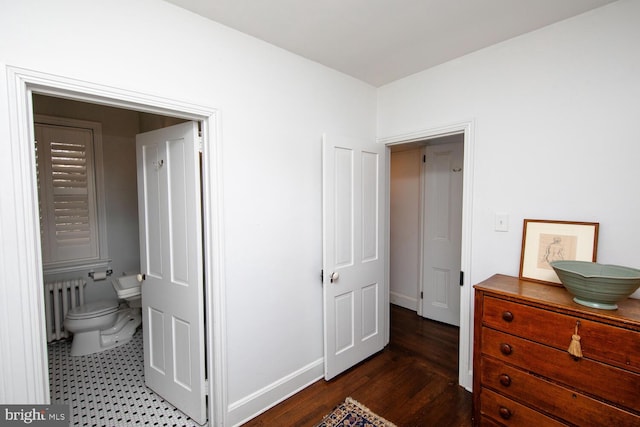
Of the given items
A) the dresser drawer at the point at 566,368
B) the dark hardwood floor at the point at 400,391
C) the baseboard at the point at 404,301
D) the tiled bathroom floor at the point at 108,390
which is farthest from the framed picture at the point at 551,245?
the tiled bathroom floor at the point at 108,390

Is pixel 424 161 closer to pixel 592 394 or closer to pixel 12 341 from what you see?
pixel 592 394

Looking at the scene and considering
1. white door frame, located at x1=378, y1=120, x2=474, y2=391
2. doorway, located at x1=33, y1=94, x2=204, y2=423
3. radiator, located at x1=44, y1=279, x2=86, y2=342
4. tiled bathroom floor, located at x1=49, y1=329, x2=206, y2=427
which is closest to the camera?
tiled bathroom floor, located at x1=49, y1=329, x2=206, y2=427

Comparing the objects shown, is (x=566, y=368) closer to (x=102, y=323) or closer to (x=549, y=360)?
(x=549, y=360)

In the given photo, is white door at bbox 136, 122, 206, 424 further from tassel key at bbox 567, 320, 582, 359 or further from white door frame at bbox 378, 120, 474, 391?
tassel key at bbox 567, 320, 582, 359

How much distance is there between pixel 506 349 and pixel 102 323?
3386 millimetres

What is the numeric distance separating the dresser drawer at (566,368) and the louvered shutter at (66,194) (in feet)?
12.5

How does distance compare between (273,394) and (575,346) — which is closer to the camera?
(575,346)

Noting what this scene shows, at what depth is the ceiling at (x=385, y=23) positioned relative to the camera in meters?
1.57

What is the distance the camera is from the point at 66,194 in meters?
2.98

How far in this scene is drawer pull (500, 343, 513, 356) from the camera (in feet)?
5.28

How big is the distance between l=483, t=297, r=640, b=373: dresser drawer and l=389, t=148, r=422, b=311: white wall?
6.66ft

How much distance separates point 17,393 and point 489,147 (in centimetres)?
291

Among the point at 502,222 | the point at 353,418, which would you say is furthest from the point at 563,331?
the point at 353,418

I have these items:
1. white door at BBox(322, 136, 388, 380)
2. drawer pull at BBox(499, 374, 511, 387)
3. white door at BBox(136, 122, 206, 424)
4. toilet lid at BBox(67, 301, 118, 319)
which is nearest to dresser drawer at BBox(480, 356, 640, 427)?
drawer pull at BBox(499, 374, 511, 387)
